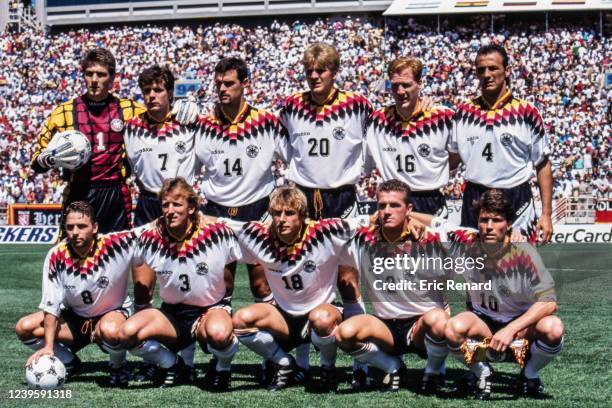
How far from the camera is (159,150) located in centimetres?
646

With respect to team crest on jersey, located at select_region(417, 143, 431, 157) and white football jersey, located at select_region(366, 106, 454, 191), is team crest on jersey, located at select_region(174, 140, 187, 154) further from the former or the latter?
team crest on jersey, located at select_region(417, 143, 431, 157)

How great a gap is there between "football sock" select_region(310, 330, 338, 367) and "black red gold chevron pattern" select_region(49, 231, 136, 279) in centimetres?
134

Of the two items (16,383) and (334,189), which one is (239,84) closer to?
(334,189)

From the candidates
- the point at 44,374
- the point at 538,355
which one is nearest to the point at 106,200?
the point at 44,374

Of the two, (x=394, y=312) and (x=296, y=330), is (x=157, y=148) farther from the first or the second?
(x=394, y=312)

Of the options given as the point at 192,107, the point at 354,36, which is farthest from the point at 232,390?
the point at 354,36

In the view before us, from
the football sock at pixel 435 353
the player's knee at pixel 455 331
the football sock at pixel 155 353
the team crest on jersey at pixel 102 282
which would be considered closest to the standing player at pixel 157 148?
the team crest on jersey at pixel 102 282

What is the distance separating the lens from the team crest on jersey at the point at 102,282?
5.88m

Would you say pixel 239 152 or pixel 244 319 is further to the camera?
pixel 239 152

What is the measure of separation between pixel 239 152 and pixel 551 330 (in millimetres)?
2468

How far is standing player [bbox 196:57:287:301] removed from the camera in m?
6.41

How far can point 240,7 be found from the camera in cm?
3875

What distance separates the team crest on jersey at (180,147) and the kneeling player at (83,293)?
0.85 meters

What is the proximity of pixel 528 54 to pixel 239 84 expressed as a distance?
26.1 meters
